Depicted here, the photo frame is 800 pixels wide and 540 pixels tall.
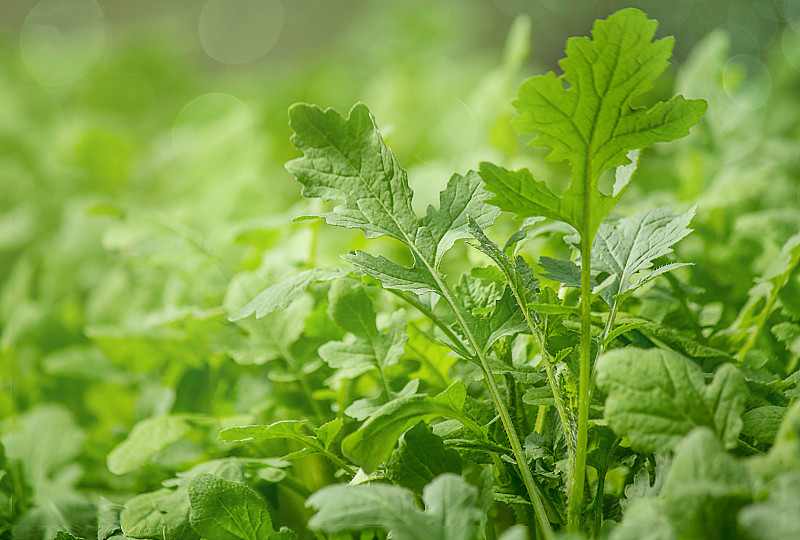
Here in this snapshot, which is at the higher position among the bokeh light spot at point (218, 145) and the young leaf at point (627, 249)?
the bokeh light spot at point (218, 145)

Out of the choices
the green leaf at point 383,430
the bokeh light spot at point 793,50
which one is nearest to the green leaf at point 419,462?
the green leaf at point 383,430

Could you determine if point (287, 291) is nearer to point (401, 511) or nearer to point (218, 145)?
point (401, 511)

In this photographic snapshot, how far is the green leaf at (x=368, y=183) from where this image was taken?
28 cm

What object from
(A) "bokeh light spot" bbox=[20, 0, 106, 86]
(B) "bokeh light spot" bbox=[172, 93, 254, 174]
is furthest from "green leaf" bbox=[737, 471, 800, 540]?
(A) "bokeh light spot" bbox=[20, 0, 106, 86]

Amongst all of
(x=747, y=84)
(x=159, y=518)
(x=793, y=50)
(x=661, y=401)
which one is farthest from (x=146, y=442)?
(x=793, y=50)

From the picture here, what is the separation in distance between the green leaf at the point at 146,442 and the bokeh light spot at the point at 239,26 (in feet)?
5.45

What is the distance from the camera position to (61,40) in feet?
4.86

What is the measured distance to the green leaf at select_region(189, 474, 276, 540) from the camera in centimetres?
27

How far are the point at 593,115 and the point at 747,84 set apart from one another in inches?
24.5

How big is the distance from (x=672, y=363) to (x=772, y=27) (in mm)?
1024

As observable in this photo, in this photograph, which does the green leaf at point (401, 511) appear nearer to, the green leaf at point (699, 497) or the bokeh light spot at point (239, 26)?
the green leaf at point (699, 497)

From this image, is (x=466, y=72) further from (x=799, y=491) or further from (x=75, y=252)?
(x=799, y=491)

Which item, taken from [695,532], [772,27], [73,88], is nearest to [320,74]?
[73,88]

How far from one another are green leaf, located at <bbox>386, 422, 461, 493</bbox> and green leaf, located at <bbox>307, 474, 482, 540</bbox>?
60 mm
